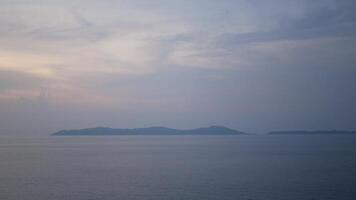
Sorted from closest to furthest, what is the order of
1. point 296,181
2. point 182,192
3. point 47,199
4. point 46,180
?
point 47,199
point 182,192
point 296,181
point 46,180

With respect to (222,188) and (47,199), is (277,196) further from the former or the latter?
(47,199)

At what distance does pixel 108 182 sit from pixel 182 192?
519 inches

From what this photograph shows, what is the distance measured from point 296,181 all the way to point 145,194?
68.3 feet

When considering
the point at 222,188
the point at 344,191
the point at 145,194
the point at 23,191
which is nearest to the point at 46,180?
the point at 23,191

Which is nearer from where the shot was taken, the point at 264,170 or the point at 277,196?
the point at 277,196

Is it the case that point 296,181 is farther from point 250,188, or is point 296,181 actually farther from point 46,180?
point 46,180

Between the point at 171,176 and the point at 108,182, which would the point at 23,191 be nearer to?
the point at 108,182

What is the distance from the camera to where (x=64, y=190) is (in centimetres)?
4891

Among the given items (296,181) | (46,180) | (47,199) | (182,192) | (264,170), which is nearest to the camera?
(47,199)

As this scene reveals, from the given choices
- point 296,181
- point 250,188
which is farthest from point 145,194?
point 296,181

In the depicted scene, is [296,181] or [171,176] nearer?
[296,181]

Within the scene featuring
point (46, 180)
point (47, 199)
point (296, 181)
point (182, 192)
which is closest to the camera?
point (47, 199)

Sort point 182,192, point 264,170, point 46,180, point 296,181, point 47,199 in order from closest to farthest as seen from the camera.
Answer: point 47,199
point 182,192
point 296,181
point 46,180
point 264,170

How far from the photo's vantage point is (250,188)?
1917 inches
